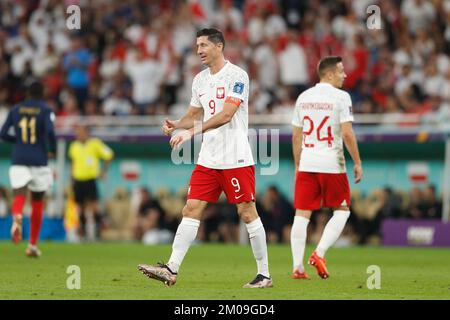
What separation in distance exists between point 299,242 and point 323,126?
1.37 m

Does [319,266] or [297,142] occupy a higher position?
[297,142]

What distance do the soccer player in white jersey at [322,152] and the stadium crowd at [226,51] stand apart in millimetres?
10671

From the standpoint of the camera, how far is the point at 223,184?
11.5 metres

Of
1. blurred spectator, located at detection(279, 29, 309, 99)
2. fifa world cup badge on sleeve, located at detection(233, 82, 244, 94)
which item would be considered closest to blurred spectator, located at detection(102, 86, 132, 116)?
blurred spectator, located at detection(279, 29, 309, 99)

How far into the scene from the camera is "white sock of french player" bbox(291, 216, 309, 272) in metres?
13.2

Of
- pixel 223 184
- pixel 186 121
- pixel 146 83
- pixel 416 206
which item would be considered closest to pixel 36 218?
pixel 186 121

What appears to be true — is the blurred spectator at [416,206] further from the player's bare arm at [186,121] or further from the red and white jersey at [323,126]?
the player's bare arm at [186,121]

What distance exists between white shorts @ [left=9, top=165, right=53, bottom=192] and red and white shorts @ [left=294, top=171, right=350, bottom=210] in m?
5.34

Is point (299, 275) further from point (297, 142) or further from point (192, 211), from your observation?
point (192, 211)

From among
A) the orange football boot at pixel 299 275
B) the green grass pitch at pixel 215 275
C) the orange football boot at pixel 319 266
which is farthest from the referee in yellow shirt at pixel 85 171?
the orange football boot at pixel 319 266

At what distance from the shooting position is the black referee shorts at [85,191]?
24.3m

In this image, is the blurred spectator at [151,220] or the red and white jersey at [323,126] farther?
the blurred spectator at [151,220]
